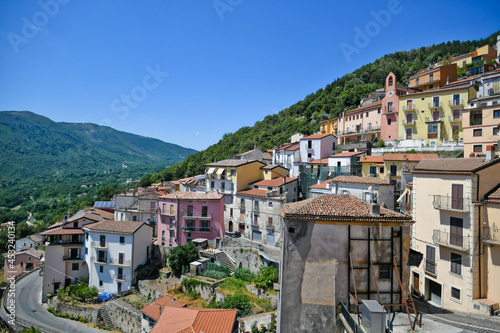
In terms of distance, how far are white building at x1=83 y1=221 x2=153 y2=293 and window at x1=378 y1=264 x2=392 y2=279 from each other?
2991cm

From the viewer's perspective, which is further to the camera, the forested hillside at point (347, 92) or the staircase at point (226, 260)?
the forested hillside at point (347, 92)

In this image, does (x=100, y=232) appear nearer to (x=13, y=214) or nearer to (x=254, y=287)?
(x=254, y=287)

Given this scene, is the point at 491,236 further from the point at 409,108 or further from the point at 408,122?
the point at 409,108

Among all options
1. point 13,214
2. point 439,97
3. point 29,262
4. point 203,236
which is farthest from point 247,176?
point 13,214

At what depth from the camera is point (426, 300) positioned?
18203 mm

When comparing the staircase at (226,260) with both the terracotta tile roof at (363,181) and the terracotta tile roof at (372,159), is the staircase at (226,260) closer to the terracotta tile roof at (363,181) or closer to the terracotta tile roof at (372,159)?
the terracotta tile roof at (363,181)

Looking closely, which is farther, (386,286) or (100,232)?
(100,232)

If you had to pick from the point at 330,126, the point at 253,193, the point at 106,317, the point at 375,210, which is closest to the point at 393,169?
the point at 253,193

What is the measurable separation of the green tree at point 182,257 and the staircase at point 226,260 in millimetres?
2420

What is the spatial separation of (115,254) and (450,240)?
3347 cm

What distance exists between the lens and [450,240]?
16.8 m

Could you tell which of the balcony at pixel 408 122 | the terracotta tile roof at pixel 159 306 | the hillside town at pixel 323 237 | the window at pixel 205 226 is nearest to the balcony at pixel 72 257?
the hillside town at pixel 323 237

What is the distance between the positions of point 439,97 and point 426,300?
31158 mm

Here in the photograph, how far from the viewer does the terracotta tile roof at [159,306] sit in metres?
24.5
